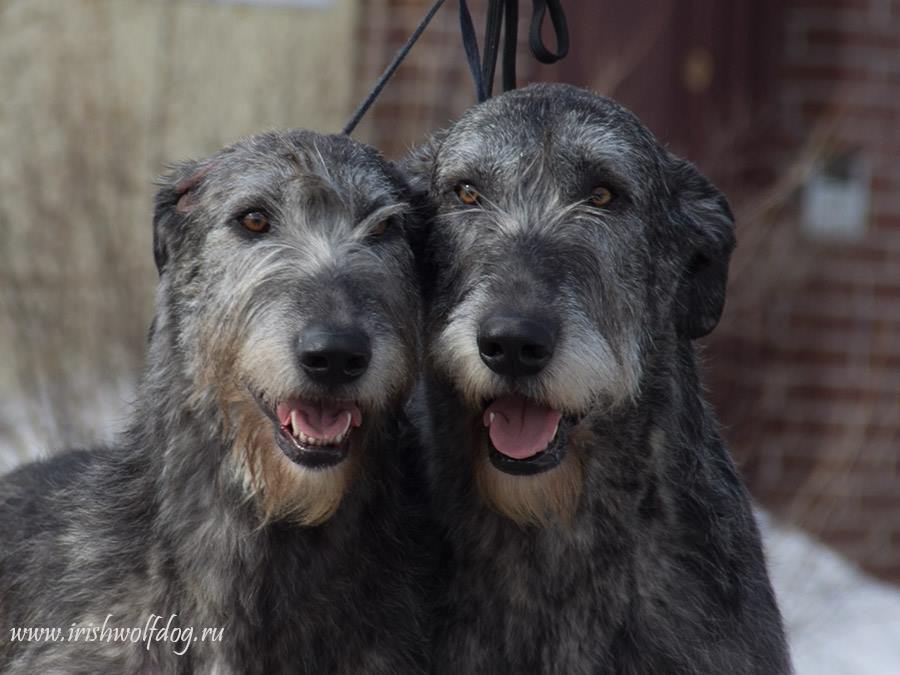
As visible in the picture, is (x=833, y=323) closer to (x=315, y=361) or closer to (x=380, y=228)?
(x=380, y=228)

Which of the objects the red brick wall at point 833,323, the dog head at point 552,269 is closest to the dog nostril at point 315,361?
the dog head at point 552,269

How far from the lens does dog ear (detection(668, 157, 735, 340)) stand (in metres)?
5.67

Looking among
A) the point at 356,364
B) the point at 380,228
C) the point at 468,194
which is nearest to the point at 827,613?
the point at 468,194

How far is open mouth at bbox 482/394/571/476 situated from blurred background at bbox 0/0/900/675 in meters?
3.62

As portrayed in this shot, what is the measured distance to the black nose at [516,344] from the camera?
4.75 metres

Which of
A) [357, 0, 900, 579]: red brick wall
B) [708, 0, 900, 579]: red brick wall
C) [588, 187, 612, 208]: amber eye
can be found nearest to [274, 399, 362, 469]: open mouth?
[588, 187, 612, 208]: amber eye

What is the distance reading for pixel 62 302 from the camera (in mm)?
9297

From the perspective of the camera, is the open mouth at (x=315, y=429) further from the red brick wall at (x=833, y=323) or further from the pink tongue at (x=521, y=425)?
the red brick wall at (x=833, y=323)

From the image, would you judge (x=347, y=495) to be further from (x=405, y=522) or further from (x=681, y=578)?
(x=681, y=578)

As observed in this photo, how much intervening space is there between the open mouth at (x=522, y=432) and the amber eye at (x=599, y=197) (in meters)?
0.77

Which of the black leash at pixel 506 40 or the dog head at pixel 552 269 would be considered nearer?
the dog head at pixel 552 269

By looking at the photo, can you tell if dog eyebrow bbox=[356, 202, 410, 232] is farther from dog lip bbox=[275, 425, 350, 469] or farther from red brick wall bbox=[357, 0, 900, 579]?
red brick wall bbox=[357, 0, 900, 579]

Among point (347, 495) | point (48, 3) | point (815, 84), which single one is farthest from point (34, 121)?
point (347, 495)

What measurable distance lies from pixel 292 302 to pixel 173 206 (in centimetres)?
82
